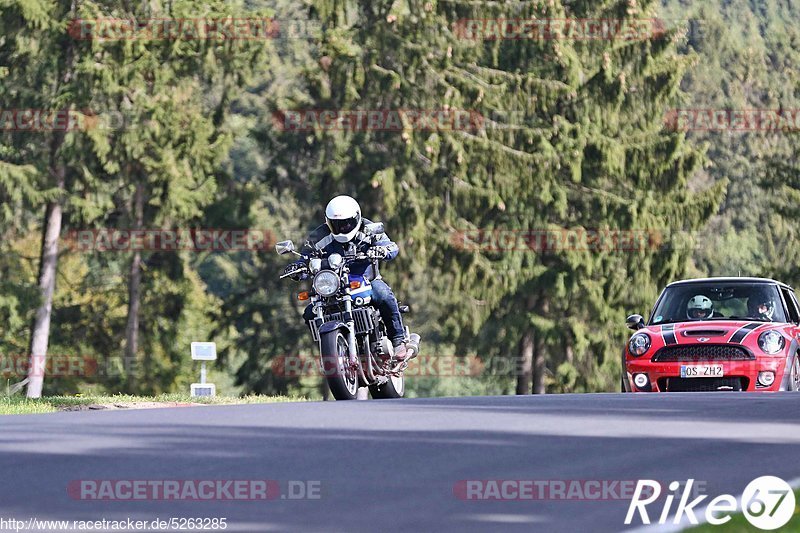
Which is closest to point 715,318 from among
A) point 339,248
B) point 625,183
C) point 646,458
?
point 339,248

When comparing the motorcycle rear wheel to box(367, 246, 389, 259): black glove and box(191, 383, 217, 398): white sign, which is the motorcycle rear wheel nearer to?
box(367, 246, 389, 259): black glove

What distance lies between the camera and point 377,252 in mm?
16469

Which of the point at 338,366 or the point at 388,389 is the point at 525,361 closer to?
the point at 388,389

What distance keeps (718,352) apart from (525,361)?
1174 inches

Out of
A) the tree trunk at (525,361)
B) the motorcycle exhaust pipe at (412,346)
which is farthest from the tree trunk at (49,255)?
the motorcycle exhaust pipe at (412,346)

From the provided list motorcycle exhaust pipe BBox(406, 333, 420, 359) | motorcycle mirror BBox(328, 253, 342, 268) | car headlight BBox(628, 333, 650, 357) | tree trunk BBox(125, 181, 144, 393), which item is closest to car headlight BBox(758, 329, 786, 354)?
car headlight BBox(628, 333, 650, 357)

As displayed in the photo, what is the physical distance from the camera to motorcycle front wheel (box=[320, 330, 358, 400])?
52.4 feet

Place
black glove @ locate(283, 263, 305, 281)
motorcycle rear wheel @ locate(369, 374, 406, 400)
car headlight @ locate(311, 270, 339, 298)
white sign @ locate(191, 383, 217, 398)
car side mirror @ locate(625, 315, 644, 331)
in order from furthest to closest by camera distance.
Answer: white sign @ locate(191, 383, 217, 398)
car side mirror @ locate(625, 315, 644, 331)
motorcycle rear wheel @ locate(369, 374, 406, 400)
black glove @ locate(283, 263, 305, 281)
car headlight @ locate(311, 270, 339, 298)

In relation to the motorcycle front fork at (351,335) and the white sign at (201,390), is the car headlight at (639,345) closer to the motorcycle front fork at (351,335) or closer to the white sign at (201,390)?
the motorcycle front fork at (351,335)

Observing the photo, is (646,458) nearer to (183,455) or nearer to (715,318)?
(183,455)

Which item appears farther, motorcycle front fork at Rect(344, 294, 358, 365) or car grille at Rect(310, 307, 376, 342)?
car grille at Rect(310, 307, 376, 342)

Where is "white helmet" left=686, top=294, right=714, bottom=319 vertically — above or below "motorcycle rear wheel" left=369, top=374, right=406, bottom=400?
above

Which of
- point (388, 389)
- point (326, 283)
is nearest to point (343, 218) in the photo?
point (326, 283)

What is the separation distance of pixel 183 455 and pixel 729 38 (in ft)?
403
